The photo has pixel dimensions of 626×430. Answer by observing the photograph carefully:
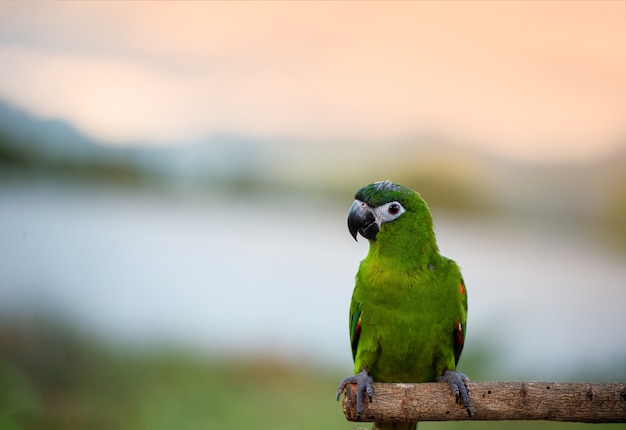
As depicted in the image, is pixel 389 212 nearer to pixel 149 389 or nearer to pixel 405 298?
pixel 405 298

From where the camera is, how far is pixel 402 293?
2.30 meters

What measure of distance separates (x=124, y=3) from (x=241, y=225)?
1.39 metres

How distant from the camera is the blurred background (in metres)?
3.39

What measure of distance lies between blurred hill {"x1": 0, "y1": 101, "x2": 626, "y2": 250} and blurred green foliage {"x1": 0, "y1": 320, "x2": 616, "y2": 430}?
942 mm

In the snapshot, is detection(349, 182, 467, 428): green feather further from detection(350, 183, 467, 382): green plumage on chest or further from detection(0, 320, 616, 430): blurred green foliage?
detection(0, 320, 616, 430): blurred green foliage

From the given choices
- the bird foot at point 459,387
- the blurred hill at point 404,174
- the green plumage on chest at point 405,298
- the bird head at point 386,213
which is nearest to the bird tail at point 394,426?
the green plumage on chest at point 405,298

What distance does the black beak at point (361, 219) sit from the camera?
7.66 ft

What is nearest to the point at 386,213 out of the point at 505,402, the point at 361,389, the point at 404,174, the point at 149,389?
the point at 361,389

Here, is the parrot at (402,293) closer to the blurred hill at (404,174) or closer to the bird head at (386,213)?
the bird head at (386,213)

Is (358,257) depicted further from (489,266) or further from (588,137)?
(588,137)

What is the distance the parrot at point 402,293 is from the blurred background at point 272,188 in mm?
1323

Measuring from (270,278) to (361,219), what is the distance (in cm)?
157

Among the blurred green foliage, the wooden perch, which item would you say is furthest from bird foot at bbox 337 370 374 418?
the blurred green foliage

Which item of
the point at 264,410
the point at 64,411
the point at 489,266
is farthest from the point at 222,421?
the point at 489,266
